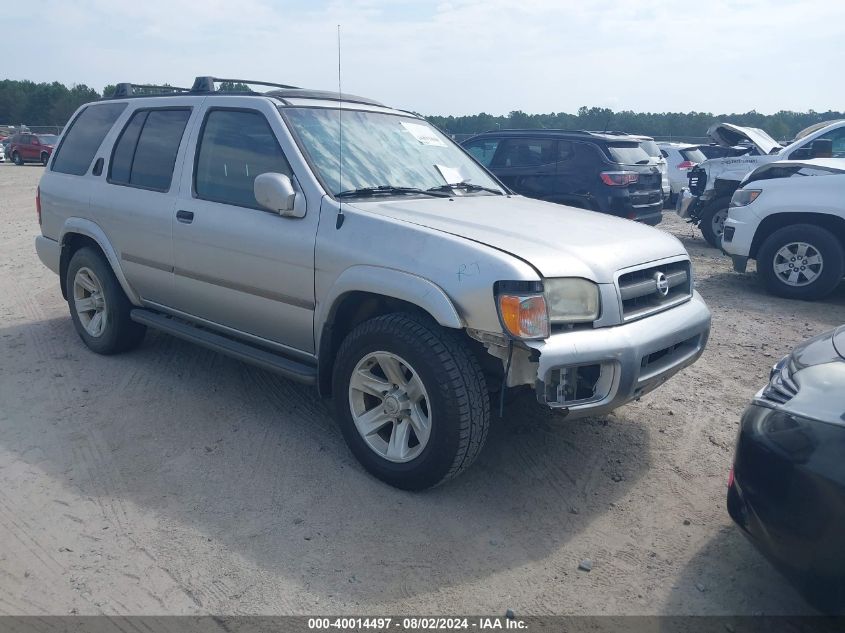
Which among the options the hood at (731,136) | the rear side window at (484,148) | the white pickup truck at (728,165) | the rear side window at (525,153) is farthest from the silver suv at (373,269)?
the hood at (731,136)

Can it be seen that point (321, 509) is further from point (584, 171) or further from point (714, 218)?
point (714, 218)

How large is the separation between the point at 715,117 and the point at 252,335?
37263 millimetres

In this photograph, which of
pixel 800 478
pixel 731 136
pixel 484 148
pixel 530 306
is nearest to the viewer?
pixel 800 478

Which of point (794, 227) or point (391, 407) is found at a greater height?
point (794, 227)

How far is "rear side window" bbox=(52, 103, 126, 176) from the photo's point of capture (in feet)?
18.1

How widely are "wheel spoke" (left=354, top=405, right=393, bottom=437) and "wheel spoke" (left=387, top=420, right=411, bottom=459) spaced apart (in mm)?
71

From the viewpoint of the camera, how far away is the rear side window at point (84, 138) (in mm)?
5516

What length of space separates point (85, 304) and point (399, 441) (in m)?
3.40

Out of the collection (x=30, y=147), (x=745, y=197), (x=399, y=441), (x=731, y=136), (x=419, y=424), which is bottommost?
(x=30, y=147)

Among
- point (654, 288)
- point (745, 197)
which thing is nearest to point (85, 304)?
point (654, 288)

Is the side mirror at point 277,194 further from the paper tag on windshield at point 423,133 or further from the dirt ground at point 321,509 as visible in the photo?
the dirt ground at point 321,509

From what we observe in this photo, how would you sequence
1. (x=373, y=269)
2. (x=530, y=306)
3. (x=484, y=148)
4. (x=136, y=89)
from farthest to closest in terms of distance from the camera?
(x=484, y=148) < (x=136, y=89) < (x=373, y=269) < (x=530, y=306)

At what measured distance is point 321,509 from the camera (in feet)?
11.5

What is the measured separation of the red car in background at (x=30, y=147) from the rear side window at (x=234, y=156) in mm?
32954
